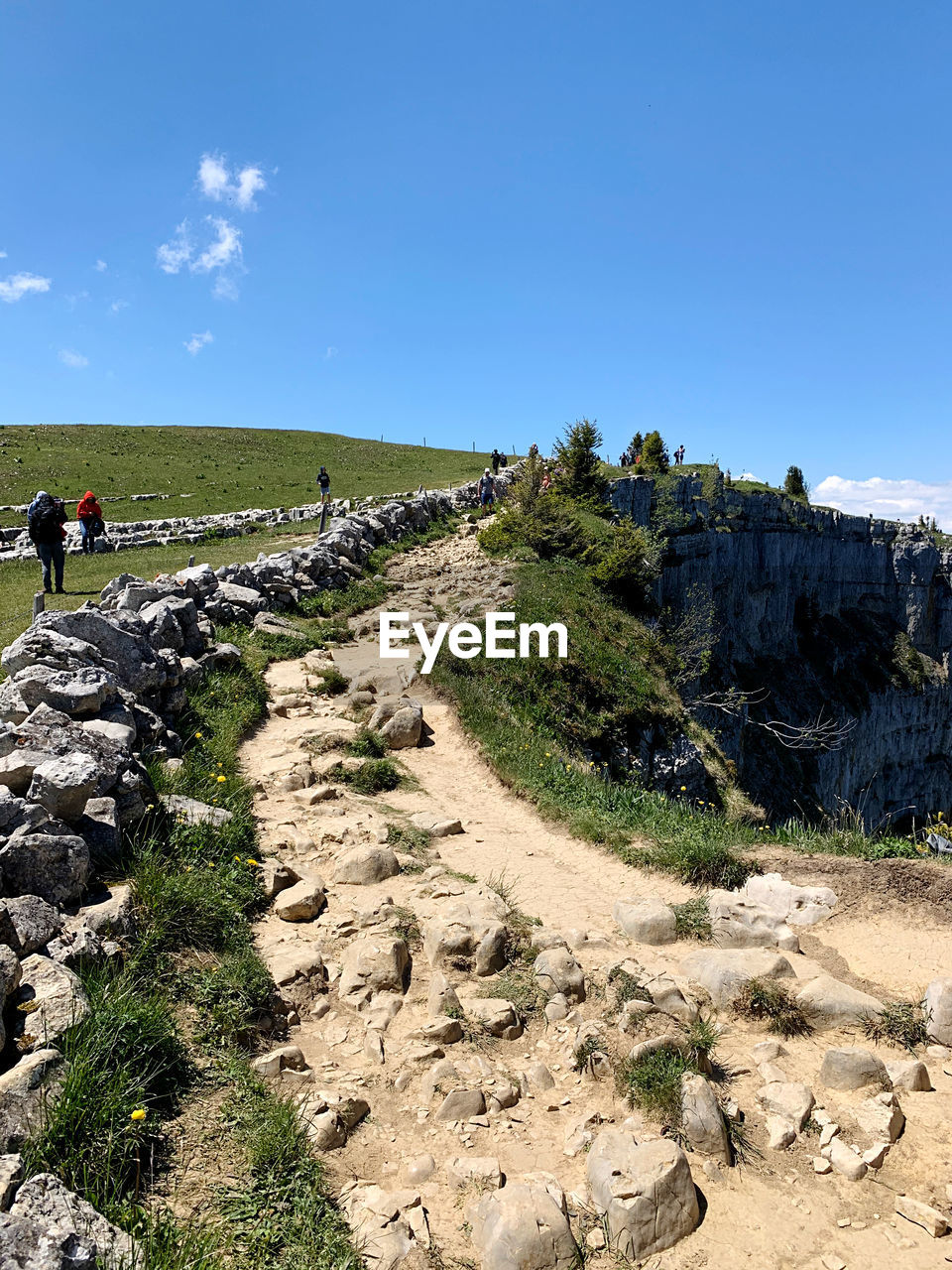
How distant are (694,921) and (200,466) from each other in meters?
47.0

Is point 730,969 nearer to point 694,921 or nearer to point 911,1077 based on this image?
point 694,921

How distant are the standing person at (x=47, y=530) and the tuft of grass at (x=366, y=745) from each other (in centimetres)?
915

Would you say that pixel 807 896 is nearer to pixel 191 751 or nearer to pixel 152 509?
pixel 191 751

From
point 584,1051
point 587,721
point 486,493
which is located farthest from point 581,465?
point 584,1051

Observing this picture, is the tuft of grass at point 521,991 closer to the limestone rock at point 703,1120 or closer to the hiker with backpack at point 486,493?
the limestone rock at point 703,1120

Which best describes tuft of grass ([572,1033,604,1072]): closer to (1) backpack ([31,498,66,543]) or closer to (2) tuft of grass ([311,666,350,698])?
(2) tuft of grass ([311,666,350,698])

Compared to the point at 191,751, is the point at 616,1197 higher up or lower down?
lower down

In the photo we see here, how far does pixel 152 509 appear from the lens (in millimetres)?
32375

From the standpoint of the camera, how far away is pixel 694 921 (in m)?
6.63

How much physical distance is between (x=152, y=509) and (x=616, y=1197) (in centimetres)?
3389

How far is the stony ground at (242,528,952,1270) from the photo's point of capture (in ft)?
12.2

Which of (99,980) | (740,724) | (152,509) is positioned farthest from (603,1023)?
(152,509)

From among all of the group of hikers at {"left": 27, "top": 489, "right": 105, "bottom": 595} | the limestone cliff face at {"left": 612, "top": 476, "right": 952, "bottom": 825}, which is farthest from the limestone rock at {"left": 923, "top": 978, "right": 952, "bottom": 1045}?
the limestone cliff face at {"left": 612, "top": 476, "right": 952, "bottom": 825}

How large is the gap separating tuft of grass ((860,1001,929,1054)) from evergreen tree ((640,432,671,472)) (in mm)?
42845
